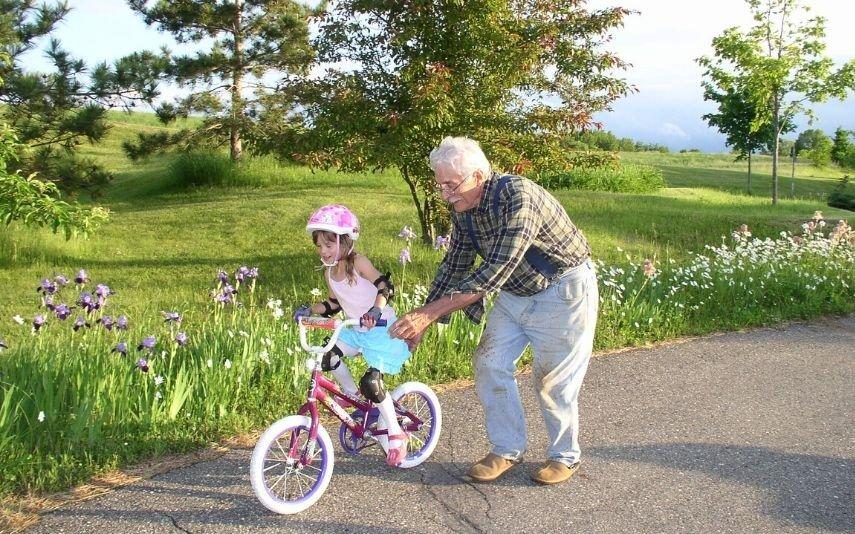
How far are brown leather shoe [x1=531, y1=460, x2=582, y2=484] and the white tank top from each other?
1132mm

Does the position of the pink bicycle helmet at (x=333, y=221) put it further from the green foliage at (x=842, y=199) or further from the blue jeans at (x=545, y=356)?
the green foliage at (x=842, y=199)

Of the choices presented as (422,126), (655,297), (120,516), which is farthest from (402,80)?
(120,516)

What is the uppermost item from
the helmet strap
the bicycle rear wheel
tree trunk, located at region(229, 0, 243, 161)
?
tree trunk, located at region(229, 0, 243, 161)

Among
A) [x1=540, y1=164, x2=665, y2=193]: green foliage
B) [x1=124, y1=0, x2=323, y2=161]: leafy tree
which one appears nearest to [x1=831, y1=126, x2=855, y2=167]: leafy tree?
[x1=540, y1=164, x2=665, y2=193]: green foliage

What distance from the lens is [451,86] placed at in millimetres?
9969

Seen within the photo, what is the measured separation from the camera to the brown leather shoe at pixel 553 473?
4.24 m

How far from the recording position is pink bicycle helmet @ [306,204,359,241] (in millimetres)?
3809

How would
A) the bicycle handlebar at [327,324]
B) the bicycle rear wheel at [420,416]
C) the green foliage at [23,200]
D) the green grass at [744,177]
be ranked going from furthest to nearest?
1. the green grass at [744,177]
2. the green foliage at [23,200]
3. the bicycle rear wheel at [420,416]
4. the bicycle handlebar at [327,324]

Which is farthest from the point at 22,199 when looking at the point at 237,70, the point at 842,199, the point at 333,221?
the point at 842,199

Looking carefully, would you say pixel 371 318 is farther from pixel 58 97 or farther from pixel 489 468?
pixel 58 97

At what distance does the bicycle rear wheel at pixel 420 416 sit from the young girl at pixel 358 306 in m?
0.21

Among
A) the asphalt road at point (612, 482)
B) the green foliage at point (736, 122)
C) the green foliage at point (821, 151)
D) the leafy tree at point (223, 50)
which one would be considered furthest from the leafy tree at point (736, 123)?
the asphalt road at point (612, 482)

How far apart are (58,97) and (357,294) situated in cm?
1176

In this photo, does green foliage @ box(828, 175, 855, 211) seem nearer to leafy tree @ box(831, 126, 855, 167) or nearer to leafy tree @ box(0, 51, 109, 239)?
leafy tree @ box(831, 126, 855, 167)
